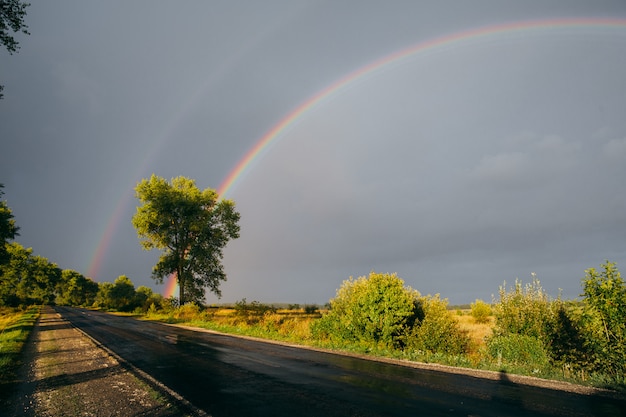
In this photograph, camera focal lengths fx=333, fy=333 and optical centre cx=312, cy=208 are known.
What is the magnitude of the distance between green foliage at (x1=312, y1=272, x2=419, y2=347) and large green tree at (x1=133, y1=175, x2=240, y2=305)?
35204mm

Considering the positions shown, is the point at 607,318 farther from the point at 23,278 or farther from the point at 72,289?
the point at 72,289

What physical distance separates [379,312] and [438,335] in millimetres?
2922

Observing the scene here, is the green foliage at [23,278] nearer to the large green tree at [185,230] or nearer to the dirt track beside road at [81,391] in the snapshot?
the large green tree at [185,230]

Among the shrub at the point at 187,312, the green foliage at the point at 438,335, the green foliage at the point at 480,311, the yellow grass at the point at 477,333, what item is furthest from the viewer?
the green foliage at the point at 480,311

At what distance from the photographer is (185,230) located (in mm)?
49562

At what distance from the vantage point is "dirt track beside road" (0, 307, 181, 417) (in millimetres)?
7199

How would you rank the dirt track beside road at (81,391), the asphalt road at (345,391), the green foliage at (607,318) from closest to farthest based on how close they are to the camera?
the asphalt road at (345,391)
the dirt track beside road at (81,391)
the green foliage at (607,318)

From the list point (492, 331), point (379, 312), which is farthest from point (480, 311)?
point (379, 312)

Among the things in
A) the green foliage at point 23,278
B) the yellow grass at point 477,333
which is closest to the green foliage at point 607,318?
the yellow grass at point 477,333

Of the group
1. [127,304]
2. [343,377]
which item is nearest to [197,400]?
[343,377]

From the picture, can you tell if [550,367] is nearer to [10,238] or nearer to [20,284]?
[10,238]

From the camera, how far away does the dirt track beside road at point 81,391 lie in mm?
7199

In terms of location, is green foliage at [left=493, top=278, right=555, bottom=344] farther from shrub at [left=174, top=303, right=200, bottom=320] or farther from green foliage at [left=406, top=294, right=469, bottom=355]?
shrub at [left=174, top=303, right=200, bottom=320]

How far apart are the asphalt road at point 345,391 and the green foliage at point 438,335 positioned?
10.4ft
